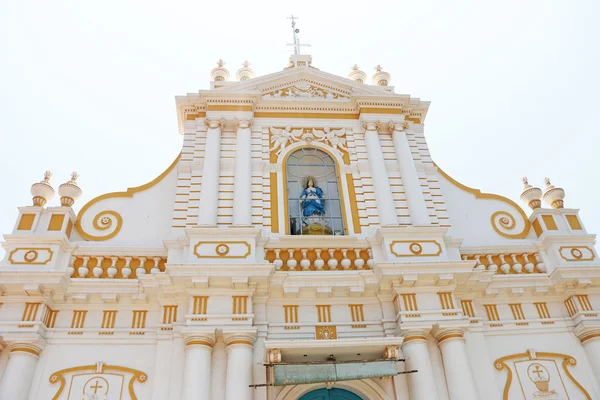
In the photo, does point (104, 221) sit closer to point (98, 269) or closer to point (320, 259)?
point (98, 269)

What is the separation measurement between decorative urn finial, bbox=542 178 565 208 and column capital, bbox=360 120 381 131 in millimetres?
4108

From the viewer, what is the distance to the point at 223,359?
30.5ft

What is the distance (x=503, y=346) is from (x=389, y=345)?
8.02 feet

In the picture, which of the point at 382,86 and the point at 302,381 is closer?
the point at 302,381

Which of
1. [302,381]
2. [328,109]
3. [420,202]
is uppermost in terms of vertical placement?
[328,109]

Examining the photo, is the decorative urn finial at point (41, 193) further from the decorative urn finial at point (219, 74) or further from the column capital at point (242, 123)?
the decorative urn finial at point (219, 74)

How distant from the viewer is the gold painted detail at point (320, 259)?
10281 mm

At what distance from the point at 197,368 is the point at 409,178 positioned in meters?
6.17

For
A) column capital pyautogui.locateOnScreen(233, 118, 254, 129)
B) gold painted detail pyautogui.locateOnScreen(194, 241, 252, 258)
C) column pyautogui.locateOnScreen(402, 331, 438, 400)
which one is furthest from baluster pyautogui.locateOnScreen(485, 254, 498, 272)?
column capital pyautogui.locateOnScreen(233, 118, 254, 129)

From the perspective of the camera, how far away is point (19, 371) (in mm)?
8867

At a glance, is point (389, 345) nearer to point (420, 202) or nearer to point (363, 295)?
point (363, 295)

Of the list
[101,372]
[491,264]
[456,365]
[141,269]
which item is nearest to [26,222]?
[141,269]

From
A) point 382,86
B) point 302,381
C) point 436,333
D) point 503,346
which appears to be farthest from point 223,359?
point 382,86

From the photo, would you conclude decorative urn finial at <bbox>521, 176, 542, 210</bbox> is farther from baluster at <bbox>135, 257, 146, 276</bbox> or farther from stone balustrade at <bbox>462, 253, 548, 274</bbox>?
baluster at <bbox>135, 257, 146, 276</bbox>
